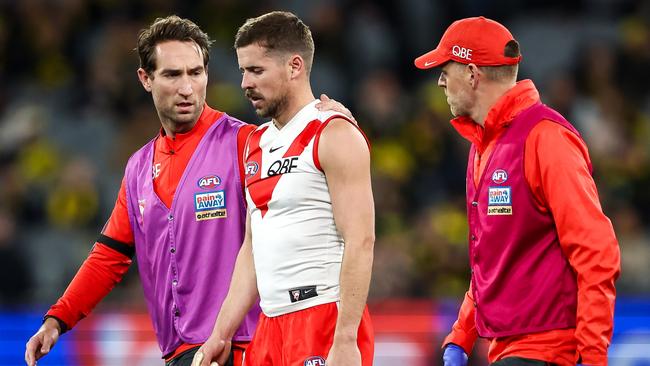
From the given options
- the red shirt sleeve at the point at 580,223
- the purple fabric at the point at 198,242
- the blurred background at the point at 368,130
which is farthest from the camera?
the blurred background at the point at 368,130

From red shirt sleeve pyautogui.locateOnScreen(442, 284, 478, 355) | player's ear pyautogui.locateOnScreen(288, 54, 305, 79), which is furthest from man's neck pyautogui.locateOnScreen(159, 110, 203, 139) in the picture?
red shirt sleeve pyautogui.locateOnScreen(442, 284, 478, 355)

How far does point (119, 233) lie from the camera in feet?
20.2

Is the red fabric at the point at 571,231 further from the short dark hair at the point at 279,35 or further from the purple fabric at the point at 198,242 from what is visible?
the purple fabric at the point at 198,242

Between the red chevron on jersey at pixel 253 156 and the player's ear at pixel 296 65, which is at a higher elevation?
the player's ear at pixel 296 65

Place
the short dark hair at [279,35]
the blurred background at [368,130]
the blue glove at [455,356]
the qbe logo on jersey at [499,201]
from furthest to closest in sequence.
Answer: the blurred background at [368,130]
the blue glove at [455,356]
the short dark hair at [279,35]
the qbe logo on jersey at [499,201]

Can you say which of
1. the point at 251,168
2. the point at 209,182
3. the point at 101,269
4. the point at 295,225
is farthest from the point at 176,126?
the point at 295,225

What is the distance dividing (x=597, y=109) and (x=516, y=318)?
757 centimetres

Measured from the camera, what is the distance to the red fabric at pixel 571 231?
4.65 metres

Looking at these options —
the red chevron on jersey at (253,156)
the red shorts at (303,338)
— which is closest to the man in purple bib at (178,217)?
the red chevron on jersey at (253,156)

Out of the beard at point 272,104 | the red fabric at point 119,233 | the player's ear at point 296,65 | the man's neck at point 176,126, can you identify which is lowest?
the red fabric at point 119,233

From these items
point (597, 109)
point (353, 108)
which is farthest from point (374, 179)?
point (597, 109)

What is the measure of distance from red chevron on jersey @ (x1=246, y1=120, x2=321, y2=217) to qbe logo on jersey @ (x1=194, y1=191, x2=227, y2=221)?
1.08 feet

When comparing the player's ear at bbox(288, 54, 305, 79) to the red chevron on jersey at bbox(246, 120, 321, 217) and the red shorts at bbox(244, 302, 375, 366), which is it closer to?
the red chevron on jersey at bbox(246, 120, 321, 217)

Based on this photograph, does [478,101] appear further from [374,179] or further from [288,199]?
[374,179]
